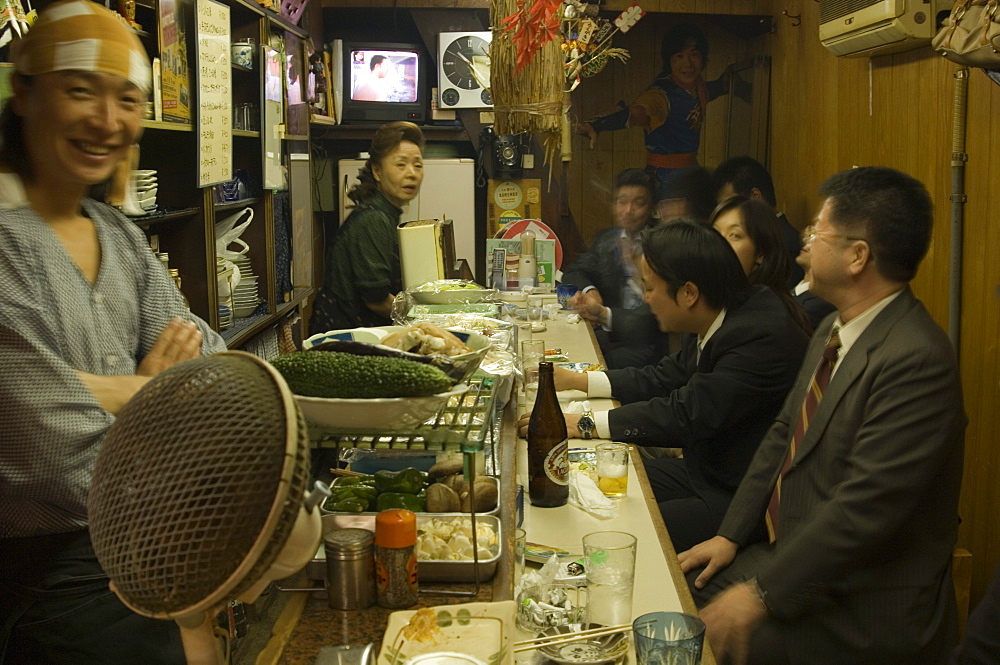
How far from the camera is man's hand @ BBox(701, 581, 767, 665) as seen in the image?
6.81 ft

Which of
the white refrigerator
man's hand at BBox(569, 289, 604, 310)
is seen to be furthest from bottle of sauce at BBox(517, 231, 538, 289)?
the white refrigerator

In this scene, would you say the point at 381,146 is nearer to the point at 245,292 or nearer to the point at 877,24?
the point at 245,292

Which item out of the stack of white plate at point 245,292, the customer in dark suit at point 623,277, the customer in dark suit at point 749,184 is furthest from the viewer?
the customer in dark suit at point 749,184

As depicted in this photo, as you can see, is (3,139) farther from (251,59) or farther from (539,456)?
(251,59)

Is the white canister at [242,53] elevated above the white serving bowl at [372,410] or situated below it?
above

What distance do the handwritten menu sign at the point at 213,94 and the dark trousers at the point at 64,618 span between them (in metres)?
2.22

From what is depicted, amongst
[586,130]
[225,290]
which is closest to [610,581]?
[225,290]

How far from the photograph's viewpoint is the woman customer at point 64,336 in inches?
62.1

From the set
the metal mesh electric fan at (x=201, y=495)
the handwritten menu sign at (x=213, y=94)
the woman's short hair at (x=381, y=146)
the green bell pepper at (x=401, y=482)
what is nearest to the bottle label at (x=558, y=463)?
the green bell pepper at (x=401, y=482)

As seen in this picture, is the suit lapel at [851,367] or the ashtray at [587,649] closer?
the ashtray at [587,649]

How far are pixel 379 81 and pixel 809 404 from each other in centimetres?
561

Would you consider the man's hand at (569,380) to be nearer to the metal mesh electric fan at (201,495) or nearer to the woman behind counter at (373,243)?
the woman behind counter at (373,243)

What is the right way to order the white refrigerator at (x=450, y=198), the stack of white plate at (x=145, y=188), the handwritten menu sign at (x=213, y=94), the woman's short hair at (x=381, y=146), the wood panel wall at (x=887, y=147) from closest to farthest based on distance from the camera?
the stack of white plate at (x=145, y=188), the handwritten menu sign at (x=213, y=94), the wood panel wall at (x=887, y=147), the woman's short hair at (x=381, y=146), the white refrigerator at (x=450, y=198)

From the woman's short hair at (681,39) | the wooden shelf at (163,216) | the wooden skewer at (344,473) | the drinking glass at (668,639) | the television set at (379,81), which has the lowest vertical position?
the drinking glass at (668,639)
